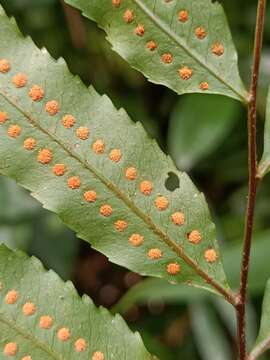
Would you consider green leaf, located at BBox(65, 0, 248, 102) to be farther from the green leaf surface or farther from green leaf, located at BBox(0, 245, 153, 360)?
the green leaf surface

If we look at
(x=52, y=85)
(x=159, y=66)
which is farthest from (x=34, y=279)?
(x=159, y=66)

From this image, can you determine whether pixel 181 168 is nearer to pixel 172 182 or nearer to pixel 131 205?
pixel 172 182

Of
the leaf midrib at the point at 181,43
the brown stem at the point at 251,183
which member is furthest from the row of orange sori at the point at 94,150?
the leaf midrib at the point at 181,43

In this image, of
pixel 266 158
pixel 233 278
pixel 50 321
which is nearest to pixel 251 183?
pixel 266 158

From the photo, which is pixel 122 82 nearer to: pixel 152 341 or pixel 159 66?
pixel 152 341

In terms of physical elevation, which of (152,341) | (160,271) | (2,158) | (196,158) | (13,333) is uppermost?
(2,158)

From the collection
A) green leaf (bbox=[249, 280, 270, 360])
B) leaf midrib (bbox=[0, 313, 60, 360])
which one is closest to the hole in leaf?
green leaf (bbox=[249, 280, 270, 360])

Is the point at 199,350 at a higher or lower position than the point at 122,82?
lower
